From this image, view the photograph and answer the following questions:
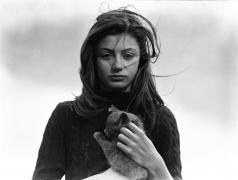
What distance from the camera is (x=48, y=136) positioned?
5.71ft

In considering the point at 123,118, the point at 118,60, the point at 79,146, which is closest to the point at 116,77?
the point at 118,60

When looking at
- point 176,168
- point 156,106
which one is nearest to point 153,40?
point 156,106

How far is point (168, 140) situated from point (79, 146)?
0.35 m

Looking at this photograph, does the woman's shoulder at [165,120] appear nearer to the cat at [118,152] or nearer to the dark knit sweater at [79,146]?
the dark knit sweater at [79,146]

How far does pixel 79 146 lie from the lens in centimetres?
170

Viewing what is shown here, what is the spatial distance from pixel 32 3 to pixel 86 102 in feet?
1.80

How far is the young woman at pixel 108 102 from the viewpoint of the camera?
1.65 metres

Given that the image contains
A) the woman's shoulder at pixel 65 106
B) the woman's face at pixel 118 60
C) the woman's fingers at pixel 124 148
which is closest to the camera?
the woman's fingers at pixel 124 148

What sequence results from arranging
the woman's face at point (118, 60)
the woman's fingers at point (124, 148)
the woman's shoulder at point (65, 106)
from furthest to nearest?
1. the woman's shoulder at point (65, 106)
2. the woman's face at point (118, 60)
3. the woman's fingers at point (124, 148)

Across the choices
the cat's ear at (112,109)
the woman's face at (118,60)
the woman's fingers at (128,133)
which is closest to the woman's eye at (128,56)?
the woman's face at (118,60)

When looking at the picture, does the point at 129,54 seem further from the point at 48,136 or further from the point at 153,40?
the point at 48,136

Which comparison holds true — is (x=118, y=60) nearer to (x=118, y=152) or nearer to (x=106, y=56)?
(x=106, y=56)

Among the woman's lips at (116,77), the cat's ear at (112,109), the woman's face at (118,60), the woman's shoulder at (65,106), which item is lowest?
the woman's shoulder at (65,106)

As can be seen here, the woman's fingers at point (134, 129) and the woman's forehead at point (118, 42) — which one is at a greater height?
the woman's forehead at point (118, 42)
